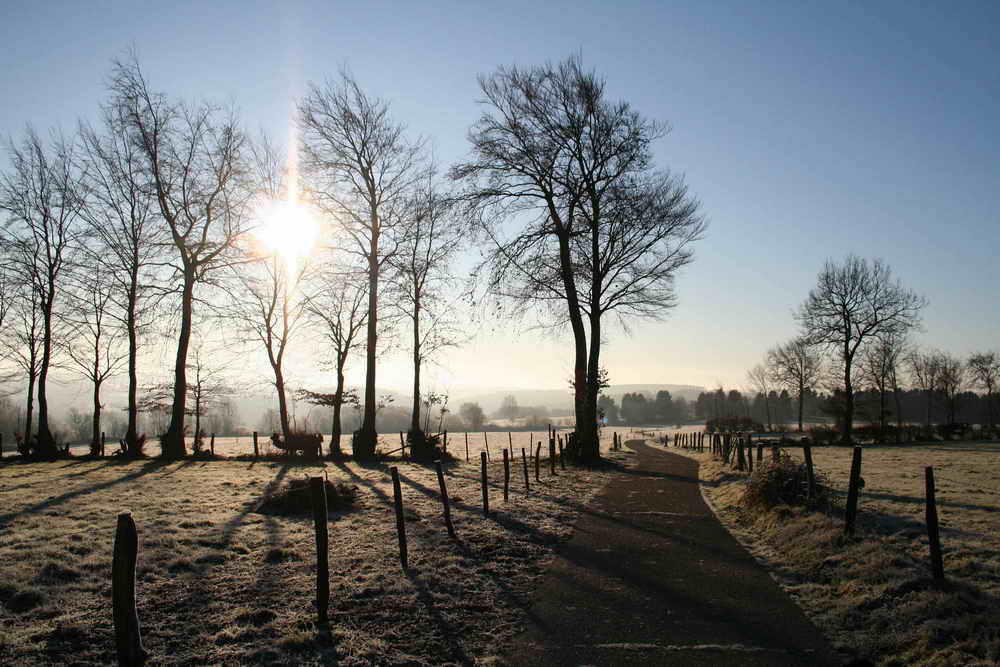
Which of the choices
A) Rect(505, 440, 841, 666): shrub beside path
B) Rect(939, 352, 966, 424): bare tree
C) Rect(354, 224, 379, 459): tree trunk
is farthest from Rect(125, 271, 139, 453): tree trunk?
Rect(939, 352, 966, 424): bare tree

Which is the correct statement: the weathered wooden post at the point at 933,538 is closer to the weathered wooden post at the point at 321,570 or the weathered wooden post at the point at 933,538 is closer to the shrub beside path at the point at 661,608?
the shrub beside path at the point at 661,608

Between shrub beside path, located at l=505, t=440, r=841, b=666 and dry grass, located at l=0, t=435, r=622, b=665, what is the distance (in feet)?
1.45

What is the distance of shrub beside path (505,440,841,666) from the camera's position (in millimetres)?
5055

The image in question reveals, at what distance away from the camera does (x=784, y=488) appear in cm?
1210

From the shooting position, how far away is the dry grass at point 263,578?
5.29 metres

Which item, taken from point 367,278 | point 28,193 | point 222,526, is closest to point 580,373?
point 367,278

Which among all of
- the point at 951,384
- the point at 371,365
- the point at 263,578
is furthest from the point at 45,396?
the point at 951,384

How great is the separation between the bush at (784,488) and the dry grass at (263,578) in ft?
12.9

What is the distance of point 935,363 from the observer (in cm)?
7050

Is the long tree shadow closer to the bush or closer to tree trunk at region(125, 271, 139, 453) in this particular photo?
tree trunk at region(125, 271, 139, 453)

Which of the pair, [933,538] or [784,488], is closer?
[933,538]

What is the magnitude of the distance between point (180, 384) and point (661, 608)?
25296 millimetres

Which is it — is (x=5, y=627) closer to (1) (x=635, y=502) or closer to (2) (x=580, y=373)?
(1) (x=635, y=502)

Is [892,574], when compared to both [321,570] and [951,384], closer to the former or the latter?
[321,570]
